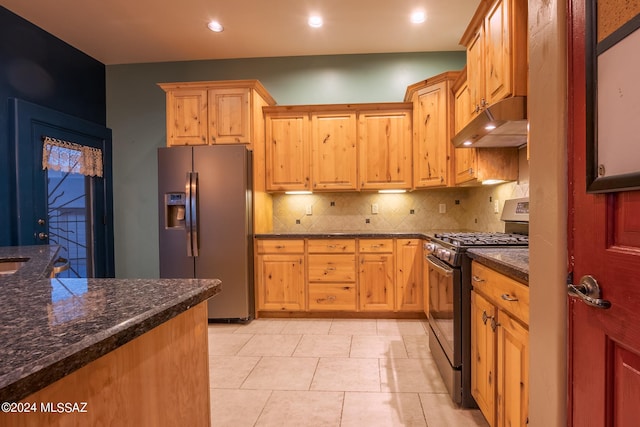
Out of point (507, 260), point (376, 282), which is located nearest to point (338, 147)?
point (376, 282)

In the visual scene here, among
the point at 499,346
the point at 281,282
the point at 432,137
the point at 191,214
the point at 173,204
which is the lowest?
the point at 281,282

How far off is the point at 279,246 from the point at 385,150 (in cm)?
158

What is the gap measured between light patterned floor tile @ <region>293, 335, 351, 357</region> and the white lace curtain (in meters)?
3.12

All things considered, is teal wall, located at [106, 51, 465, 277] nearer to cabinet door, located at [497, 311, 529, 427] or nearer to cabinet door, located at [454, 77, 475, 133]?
cabinet door, located at [454, 77, 475, 133]

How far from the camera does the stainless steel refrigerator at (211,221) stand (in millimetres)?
3369

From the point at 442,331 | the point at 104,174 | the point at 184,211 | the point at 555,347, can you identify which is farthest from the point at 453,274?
the point at 104,174

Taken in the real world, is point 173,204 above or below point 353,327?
above

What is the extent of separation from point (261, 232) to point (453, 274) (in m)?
2.26

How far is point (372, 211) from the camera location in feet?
13.4

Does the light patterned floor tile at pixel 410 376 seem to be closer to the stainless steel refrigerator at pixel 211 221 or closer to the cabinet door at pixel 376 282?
the cabinet door at pixel 376 282

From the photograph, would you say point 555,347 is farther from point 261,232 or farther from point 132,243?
point 132,243

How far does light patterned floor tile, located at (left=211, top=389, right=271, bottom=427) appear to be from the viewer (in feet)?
6.05

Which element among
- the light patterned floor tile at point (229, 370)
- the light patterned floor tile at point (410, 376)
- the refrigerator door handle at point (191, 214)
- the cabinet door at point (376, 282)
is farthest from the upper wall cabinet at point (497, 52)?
the refrigerator door handle at point (191, 214)

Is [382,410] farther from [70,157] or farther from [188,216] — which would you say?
[70,157]
